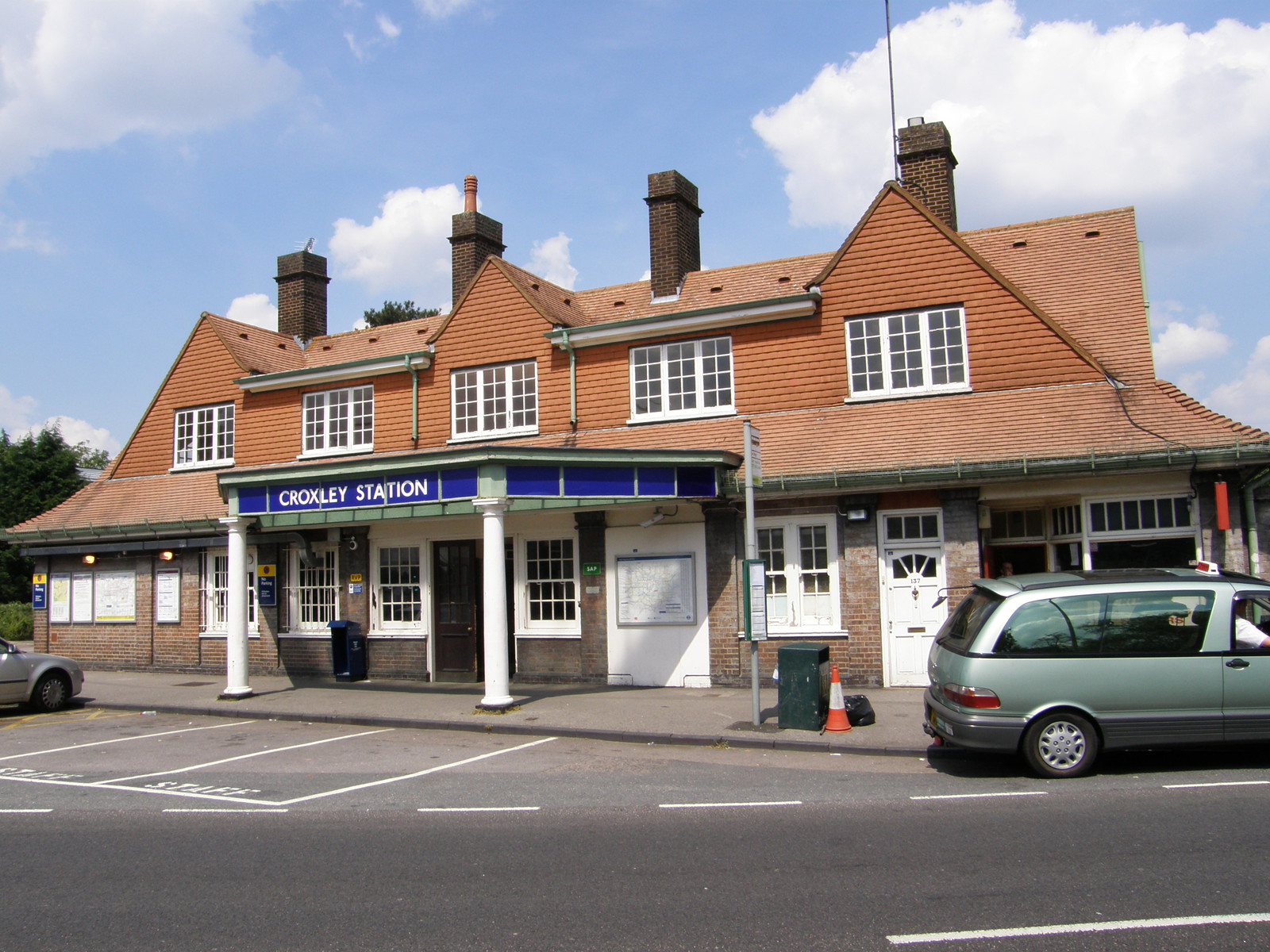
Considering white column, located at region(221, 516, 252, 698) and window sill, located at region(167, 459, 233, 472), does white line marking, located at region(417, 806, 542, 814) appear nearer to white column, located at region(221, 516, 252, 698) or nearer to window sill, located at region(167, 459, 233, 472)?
white column, located at region(221, 516, 252, 698)

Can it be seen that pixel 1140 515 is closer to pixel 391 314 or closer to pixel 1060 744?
pixel 1060 744

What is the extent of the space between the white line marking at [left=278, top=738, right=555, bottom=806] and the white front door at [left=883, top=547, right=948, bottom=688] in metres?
5.19

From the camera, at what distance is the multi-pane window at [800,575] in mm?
14219

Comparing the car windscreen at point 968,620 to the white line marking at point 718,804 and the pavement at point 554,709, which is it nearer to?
the pavement at point 554,709

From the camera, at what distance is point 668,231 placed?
738 inches

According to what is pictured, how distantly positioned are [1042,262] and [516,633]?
11125 millimetres

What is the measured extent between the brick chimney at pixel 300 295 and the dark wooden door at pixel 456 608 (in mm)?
9648

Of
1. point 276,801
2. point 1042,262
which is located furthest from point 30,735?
point 1042,262

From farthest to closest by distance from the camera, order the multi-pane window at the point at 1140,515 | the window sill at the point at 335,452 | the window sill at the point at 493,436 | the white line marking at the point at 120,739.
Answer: the window sill at the point at 335,452, the window sill at the point at 493,436, the multi-pane window at the point at 1140,515, the white line marking at the point at 120,739

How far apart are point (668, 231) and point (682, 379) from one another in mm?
3706

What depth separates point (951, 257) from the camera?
1518cm

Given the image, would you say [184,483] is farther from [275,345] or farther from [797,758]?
[797,758]

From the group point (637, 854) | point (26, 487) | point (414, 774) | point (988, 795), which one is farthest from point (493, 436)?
point (26, 487)

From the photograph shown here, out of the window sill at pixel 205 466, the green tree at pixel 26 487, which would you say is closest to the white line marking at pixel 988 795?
the window sill at pixel 205 466
